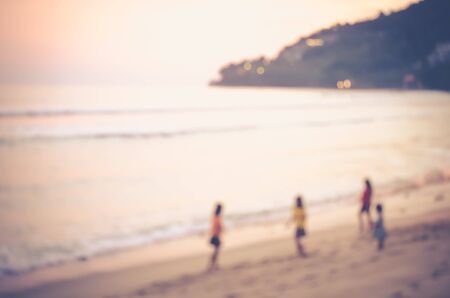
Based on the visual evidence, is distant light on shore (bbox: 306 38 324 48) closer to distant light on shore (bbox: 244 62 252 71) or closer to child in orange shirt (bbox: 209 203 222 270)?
distant light on shore (bbox: 244 62 252 71)

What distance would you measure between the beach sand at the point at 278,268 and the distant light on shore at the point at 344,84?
85177 mm

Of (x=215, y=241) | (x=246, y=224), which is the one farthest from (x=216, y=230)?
(x=246, y=224)

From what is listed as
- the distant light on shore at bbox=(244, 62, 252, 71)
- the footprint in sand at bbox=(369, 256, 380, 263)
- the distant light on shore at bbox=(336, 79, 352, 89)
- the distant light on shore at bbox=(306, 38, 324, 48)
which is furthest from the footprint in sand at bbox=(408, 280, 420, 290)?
the distant light on shore at bbox=(244, 62, 252, 71)

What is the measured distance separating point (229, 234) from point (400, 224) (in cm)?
429

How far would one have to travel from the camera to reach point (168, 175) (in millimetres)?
16453

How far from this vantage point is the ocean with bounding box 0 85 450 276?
9570mm

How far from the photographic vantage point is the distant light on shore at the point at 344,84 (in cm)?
8950

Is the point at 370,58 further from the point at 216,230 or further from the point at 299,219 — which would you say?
the point at 216,230

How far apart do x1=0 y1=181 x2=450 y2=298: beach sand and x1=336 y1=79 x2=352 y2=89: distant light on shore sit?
A: 8518 cm

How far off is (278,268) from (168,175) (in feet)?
34.5

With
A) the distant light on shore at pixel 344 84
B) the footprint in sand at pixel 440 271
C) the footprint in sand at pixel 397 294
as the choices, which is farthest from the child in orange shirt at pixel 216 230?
the distant light on shore at pixel 344 84

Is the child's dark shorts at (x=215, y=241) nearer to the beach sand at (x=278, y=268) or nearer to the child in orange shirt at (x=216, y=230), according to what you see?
the child in orange shirt at (x=216, y=230)

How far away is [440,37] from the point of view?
64.8 meters

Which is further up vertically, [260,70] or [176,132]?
[260,70]
